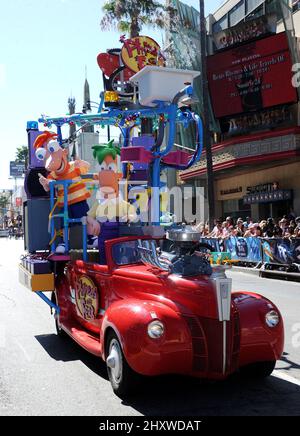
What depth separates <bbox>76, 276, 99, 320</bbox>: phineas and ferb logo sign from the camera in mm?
5691

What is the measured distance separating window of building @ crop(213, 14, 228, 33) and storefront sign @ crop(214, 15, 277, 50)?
86.3 inches

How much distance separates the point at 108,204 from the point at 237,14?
25.6m

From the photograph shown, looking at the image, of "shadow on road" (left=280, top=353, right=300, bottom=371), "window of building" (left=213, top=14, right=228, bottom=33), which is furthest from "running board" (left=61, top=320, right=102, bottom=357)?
"window of building" (left=213, top=14, right=228, bottom=33)

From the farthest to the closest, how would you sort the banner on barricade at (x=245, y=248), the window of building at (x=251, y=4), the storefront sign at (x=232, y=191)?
the storefront sign at (x=232, y=191)
the window of building at (x=251, y=4)
the banner on barricade at (x=245, y=248)

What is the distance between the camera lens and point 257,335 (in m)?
4.61

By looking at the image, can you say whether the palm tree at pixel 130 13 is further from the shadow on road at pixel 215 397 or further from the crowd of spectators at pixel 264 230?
the shadow on road at pixel 215 397

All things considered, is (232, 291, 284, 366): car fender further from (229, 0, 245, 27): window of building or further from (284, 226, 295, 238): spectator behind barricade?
(229, 0, 245, 27): window of building

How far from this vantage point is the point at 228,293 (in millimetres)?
4395

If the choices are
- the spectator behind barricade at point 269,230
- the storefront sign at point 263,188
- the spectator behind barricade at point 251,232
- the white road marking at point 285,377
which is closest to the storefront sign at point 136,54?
the white road marking at point 285,377

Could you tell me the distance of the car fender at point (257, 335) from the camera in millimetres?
4570

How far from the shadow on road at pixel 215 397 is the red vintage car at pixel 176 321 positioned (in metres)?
0.20
